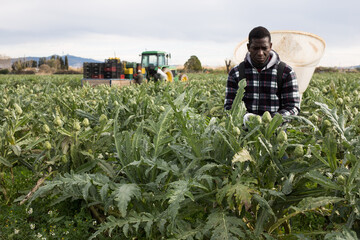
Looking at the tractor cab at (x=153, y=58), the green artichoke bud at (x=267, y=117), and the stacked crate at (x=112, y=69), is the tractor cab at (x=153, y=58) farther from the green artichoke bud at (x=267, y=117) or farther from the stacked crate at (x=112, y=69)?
the green artichoke bud at (x=267, y=117)

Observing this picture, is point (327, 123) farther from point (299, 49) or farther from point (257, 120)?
point (299, 49)

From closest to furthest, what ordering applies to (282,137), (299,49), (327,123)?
(282,137)
(327,123)
(299,49)

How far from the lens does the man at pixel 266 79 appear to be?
297 cm

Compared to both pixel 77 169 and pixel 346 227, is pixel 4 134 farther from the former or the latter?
pixel 346 227

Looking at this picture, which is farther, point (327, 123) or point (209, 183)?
point (327, 123)

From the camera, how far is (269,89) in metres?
3.17

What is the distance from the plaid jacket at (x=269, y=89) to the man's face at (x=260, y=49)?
0.10m

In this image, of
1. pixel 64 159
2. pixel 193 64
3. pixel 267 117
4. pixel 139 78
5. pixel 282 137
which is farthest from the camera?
pixel 193 64

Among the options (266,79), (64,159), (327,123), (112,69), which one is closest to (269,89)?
(266,79)

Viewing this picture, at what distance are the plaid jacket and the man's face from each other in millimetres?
98

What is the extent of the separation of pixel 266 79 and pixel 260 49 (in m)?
0.33

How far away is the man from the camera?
297 centimetres

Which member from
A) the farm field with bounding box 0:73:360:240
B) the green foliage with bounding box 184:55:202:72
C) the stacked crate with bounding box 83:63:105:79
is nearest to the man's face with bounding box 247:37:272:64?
the farm field with bounding box 0:73:360:240

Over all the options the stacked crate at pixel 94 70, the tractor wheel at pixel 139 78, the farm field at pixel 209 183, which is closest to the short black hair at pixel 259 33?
the farm field at pixel 209 183
